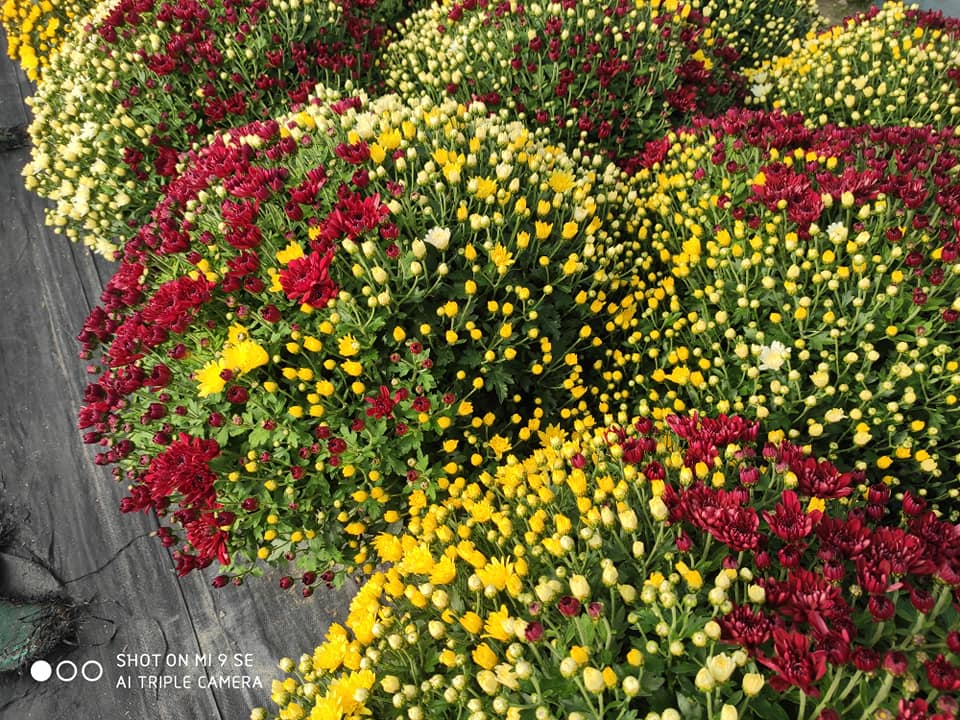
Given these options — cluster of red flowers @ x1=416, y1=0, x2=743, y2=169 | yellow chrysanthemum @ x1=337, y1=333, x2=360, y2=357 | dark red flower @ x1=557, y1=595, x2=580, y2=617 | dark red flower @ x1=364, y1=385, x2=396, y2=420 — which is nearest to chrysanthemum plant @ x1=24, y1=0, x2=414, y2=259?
cluster of red flowers @ x1=416, y1=0, x2=743, y2=169

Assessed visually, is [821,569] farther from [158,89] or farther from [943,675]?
[158,89]

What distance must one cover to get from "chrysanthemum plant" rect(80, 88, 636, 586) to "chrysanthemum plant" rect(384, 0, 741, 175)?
92 centimetres

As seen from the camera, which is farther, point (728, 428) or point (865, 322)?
point (865, 322)

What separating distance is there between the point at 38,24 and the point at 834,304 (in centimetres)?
573

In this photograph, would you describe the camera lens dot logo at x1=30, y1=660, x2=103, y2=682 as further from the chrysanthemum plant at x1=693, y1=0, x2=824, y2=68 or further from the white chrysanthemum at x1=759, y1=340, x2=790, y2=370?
the chrysanthemum plant at x1=693, y1=0, x2=824, y2=68

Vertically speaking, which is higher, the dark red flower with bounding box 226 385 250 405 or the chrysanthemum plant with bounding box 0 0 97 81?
the chrysanthemum plant with bounding box 0 0 97 81

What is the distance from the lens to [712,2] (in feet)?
12.5

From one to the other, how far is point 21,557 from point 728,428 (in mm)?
3766

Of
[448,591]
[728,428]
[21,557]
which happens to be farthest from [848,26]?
[21,557]

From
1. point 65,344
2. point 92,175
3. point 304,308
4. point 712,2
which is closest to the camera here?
point 304,308

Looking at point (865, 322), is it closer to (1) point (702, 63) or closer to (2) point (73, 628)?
(1) point (702, 63)

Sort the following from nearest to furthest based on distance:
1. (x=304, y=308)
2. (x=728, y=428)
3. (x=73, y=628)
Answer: (x=728, y=428)
(x=304, y=308)
(x=73, y=628)

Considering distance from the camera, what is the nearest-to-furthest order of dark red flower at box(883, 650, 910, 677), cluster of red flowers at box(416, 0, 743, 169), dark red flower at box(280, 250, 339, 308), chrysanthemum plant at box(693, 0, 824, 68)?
dark red flower at box(883, 650, 910, 677), dark red flower at box(280, 250, 339, 308), cluster of red flowers at box(416, 0, 743, 169), chrysanthemum plant at box(693, 0, 824, 68)

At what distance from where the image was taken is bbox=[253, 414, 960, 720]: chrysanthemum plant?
1.14m
